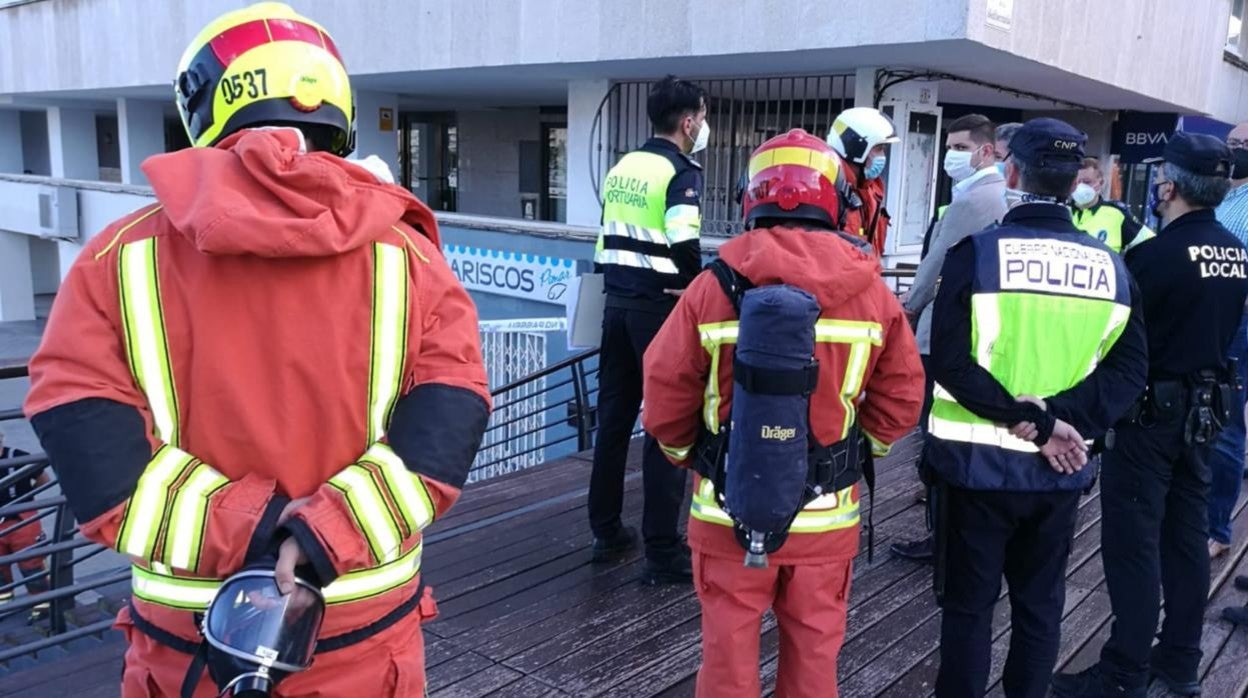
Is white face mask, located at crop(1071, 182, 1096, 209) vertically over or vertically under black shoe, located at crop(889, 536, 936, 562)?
→ over

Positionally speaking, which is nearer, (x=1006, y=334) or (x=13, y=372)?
(x=1006, y=334)

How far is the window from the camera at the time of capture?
54.2 feet

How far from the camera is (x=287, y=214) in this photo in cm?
144

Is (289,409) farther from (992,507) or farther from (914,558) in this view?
(914,558)

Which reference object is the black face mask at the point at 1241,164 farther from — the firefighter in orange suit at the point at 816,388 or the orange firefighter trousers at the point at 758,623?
the orange firefighter trousers at the point at 758,623

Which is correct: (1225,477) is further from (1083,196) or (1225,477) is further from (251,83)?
(251,83)

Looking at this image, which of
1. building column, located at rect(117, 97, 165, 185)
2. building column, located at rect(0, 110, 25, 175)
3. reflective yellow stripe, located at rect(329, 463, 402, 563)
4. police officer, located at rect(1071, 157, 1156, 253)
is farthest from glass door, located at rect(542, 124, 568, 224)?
building column, located at rect(0, 110, 25, 175)

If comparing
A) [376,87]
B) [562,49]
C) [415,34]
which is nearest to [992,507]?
[562,49]

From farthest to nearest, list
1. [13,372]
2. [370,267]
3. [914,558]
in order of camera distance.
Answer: [914,558] < [13,372] < [370,267]

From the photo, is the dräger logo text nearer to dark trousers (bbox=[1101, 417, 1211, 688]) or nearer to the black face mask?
dark trousers (bbox=[1101, 417, 1211, 688])

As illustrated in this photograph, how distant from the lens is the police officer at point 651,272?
3.83 m

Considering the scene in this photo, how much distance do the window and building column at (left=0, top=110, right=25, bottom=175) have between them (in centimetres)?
2725

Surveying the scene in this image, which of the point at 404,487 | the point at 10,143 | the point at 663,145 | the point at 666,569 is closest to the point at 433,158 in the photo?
the point at 10,143

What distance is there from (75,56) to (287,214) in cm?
1888
